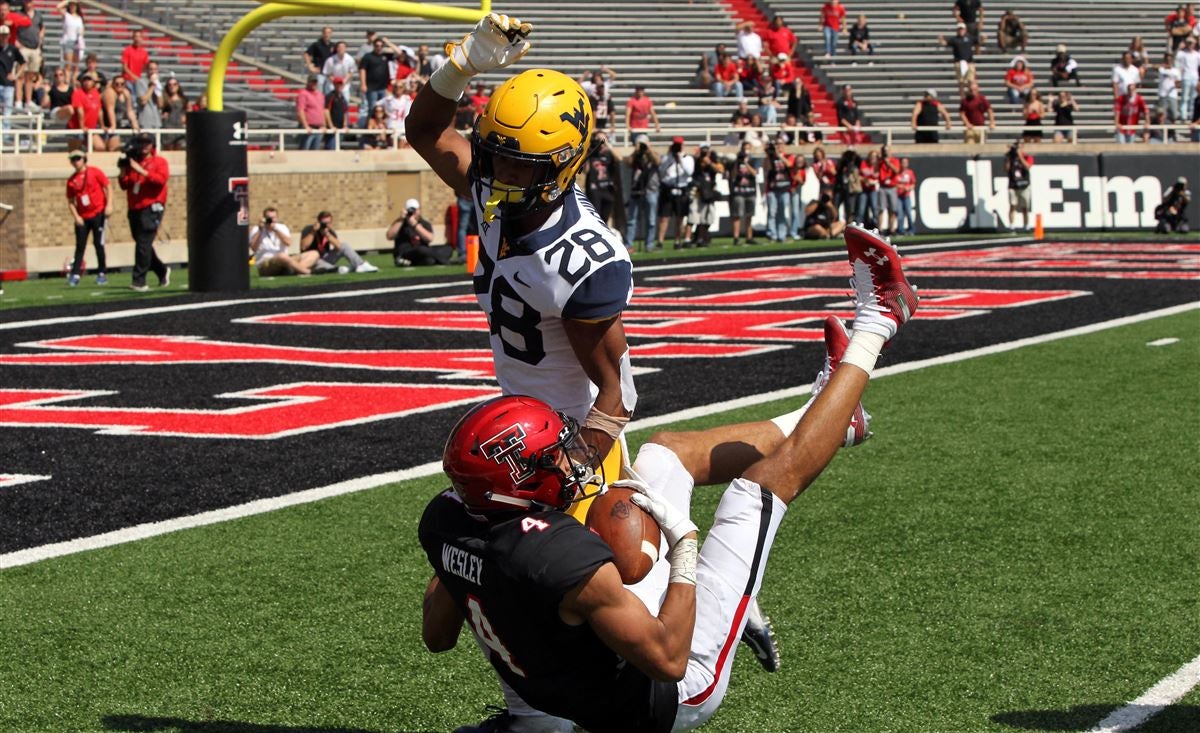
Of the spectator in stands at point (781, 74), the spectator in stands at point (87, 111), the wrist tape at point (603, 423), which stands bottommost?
the wrist tape at point (603, 423)

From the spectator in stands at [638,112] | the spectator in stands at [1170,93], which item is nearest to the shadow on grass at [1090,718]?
the spectator in stands at [638,112]

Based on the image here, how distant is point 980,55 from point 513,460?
1319 inches

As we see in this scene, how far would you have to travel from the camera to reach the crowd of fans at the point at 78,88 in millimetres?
22531

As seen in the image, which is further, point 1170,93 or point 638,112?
point 1170,93

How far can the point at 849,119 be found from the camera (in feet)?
102

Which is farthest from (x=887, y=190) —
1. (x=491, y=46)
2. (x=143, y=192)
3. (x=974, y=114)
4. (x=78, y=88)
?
(x=491, y=46)

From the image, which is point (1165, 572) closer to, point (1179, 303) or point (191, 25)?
point (1179, 303)

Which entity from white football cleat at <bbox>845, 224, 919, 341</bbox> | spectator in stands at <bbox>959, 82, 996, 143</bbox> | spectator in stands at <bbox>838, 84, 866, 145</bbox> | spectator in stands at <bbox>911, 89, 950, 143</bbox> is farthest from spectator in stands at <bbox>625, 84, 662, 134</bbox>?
white football cleat at <bbox>845, 224, 919, 341</bbox>

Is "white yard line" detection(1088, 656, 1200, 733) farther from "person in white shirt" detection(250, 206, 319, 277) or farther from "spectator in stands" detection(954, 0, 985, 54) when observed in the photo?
"spectator in stands" detection(954, 0, 985, 54)

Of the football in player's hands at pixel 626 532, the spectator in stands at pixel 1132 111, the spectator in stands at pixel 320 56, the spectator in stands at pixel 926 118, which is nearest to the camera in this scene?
the football in player's hands at pixel 626 532

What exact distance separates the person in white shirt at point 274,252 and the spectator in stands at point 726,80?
12.6 meters

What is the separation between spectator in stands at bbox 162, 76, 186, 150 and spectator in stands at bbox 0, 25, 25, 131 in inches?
80.1

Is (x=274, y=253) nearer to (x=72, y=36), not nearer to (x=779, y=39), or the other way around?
(x=72, y=36)

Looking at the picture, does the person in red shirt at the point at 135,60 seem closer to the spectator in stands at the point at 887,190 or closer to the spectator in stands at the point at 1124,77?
the spectator in stands at the point at 887,190
